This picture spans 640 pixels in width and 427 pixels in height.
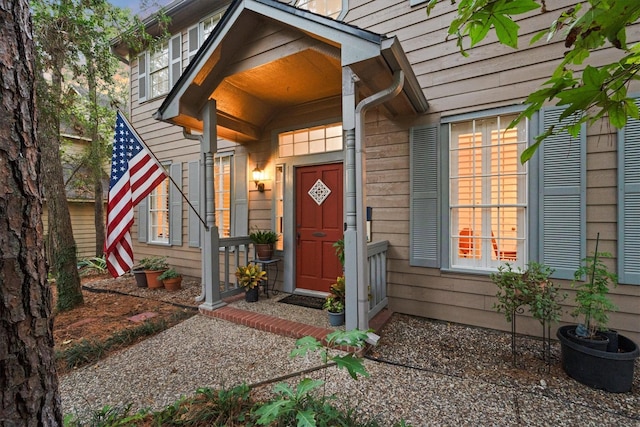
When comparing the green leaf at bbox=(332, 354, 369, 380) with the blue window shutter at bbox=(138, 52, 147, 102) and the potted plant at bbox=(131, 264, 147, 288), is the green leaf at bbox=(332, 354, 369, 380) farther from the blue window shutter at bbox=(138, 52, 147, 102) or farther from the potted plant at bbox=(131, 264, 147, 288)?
the blue window shutter at bbox=(138, 52, 147, 102)

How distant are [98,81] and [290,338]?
508 centimetres

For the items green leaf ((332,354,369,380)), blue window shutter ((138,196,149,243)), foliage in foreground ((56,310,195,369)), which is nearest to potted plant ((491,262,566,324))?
green leaf ((332,354,369,380))

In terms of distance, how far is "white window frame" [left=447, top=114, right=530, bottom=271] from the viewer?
3.07m

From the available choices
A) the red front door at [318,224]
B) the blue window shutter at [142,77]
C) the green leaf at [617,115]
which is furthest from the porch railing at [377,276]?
the blue window shutter at [142,77]

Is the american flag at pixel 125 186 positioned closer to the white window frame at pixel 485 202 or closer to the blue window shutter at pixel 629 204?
the white window frame at pixel 485 202

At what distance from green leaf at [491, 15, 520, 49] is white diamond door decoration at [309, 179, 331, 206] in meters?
3.19

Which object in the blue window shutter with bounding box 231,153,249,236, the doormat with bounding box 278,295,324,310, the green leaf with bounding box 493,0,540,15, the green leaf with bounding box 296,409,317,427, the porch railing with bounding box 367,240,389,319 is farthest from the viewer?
the blue window shutter with bounding box 231,153,249,236

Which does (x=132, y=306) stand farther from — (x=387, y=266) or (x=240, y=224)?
(x=387, y=266)

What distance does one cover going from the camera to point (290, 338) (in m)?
2.98

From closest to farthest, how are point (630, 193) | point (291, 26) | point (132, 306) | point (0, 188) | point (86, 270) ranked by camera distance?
point (0, 188) < point (630, 193) < point (291, 26) < point (132, 306) < point (86, 270)

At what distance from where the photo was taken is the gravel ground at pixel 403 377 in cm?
191

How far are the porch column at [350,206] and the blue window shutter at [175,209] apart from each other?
4.34 meters

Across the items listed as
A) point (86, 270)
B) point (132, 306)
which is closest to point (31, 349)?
point (132, 306)

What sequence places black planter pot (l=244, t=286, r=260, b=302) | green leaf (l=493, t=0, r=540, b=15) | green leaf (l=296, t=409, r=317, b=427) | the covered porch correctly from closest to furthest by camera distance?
green leaf (l=493, t=0, r=540, b=15), green leaf (l=296, t=409, r=317, b=427), the covered porch, black planter pot (l=244, t=286, r=260, b=302)
